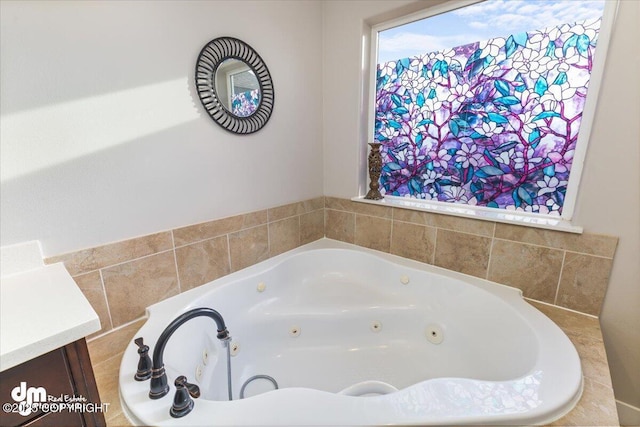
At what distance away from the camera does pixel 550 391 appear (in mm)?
920

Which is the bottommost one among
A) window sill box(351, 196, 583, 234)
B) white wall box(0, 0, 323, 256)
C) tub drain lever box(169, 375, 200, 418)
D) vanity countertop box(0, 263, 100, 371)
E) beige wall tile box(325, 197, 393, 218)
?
tub drain lever box(169, 375, 200, 418)

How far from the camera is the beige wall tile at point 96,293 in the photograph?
1173mm

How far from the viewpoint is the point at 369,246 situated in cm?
211

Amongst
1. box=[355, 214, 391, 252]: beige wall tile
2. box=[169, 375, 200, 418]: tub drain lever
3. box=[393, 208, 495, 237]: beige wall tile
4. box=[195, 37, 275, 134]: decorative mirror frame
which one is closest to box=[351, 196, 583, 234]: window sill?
box=[393, 208, 495, 237]: beige wall tile

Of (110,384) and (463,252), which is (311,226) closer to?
(463,252)

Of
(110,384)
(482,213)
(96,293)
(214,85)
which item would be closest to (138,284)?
(96,293)

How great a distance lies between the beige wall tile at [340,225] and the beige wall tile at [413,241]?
13.4 inches

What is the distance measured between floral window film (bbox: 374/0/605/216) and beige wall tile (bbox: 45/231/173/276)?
61.6 inches

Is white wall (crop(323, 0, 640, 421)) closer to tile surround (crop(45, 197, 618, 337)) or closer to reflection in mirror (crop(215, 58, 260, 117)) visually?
tile surround (crop(45, 197, 618, 337))

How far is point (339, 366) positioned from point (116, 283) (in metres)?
1.23

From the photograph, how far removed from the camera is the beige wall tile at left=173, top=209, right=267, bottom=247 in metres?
1.47

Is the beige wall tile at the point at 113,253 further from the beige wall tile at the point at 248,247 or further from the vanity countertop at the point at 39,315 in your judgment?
the beige wall tile at the point at 248,247

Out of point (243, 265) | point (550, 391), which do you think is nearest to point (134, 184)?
point (243, 265)

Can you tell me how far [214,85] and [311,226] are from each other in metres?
1.17
